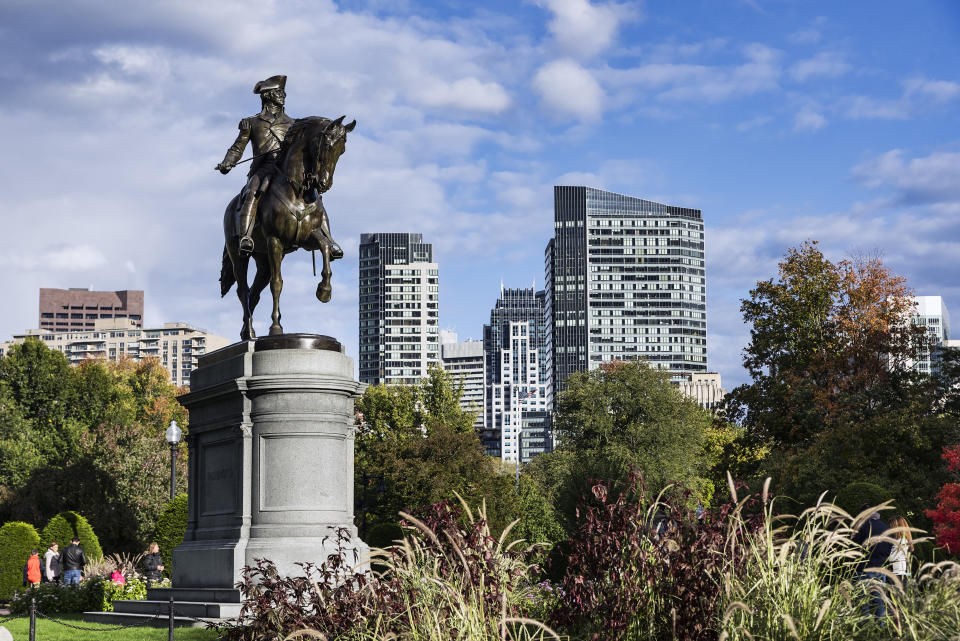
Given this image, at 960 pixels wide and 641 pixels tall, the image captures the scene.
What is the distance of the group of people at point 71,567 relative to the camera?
2578 cm

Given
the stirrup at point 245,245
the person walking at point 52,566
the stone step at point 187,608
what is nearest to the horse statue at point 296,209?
the stirrup at point 245,245

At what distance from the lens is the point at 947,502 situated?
23.7 metres

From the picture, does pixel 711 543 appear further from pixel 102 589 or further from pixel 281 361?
pixel 102 589

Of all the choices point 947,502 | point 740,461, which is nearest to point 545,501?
point 740,461

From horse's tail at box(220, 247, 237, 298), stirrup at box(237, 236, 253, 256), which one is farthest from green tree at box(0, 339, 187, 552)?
stirrup at box(237, 236, 253, 256)

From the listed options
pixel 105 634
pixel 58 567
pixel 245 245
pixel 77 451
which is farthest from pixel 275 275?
pixel 77 451

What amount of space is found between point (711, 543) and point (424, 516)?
2.81 m

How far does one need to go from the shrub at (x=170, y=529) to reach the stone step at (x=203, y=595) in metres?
7.62

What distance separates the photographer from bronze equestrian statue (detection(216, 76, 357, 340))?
18828 mm

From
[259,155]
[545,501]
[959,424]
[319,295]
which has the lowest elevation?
[545,501]

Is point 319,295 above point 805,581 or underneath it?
above

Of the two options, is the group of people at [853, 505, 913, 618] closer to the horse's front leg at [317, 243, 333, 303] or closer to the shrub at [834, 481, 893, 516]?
the horse's front leg at [317, 243, 333, 303]

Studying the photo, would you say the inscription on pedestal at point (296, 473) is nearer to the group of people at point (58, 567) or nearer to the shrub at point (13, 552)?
the group of people at point (58, 567)

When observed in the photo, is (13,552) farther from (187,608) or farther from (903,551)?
(903,551)
